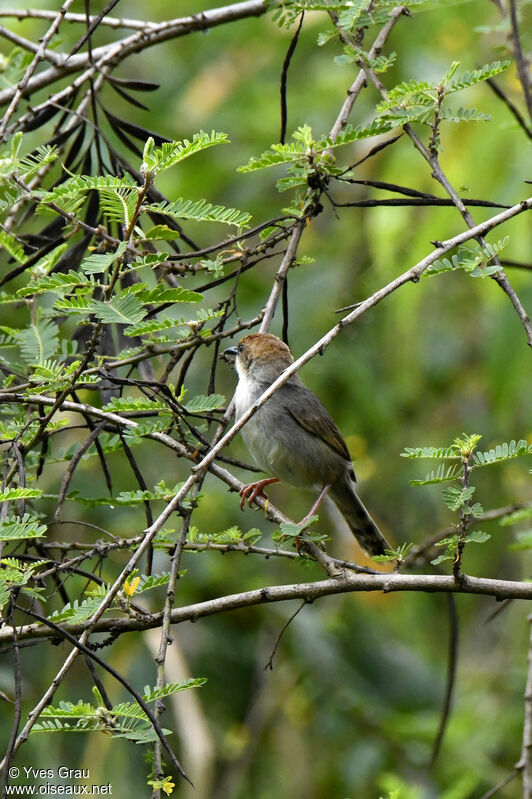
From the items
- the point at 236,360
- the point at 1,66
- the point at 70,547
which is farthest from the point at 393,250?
the point at 70,547

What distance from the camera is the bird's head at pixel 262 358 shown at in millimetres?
5066

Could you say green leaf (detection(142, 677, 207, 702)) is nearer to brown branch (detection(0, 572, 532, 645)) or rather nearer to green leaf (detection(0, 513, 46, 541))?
brown branch (detection(0, 572, 532, 645))

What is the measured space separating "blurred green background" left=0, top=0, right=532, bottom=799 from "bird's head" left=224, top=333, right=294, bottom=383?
109cm

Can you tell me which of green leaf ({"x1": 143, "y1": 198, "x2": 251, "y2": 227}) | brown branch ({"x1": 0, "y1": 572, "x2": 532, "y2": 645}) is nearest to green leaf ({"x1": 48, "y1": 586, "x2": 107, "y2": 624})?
brown branch ({"x1": 0, "y1": 572, "x2": 532, "y2": 645})

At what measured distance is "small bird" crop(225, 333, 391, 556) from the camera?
5016 mm

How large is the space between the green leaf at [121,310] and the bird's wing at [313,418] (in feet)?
8.19

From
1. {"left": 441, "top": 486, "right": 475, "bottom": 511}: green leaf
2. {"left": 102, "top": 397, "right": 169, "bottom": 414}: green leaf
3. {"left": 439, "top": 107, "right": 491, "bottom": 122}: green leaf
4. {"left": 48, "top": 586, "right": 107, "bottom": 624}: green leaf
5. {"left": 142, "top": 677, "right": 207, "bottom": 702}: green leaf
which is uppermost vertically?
{"left": 439, "top": 107, "right": 491, "bottom": 122}: green leaf

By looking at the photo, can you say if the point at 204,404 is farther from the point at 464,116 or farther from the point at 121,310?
the point at 464,116

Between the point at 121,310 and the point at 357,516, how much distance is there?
3081mm

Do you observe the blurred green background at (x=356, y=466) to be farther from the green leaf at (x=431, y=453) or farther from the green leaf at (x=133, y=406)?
the green leaf at (x=133, y=406)

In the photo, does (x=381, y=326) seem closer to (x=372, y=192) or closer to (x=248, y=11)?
(x=372, y=192)

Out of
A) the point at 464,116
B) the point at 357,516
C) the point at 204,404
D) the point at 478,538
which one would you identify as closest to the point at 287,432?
the point at 357,516

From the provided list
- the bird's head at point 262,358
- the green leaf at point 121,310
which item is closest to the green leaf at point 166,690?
the green leaf at point 121,310

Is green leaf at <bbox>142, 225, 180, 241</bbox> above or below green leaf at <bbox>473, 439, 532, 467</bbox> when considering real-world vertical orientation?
above
